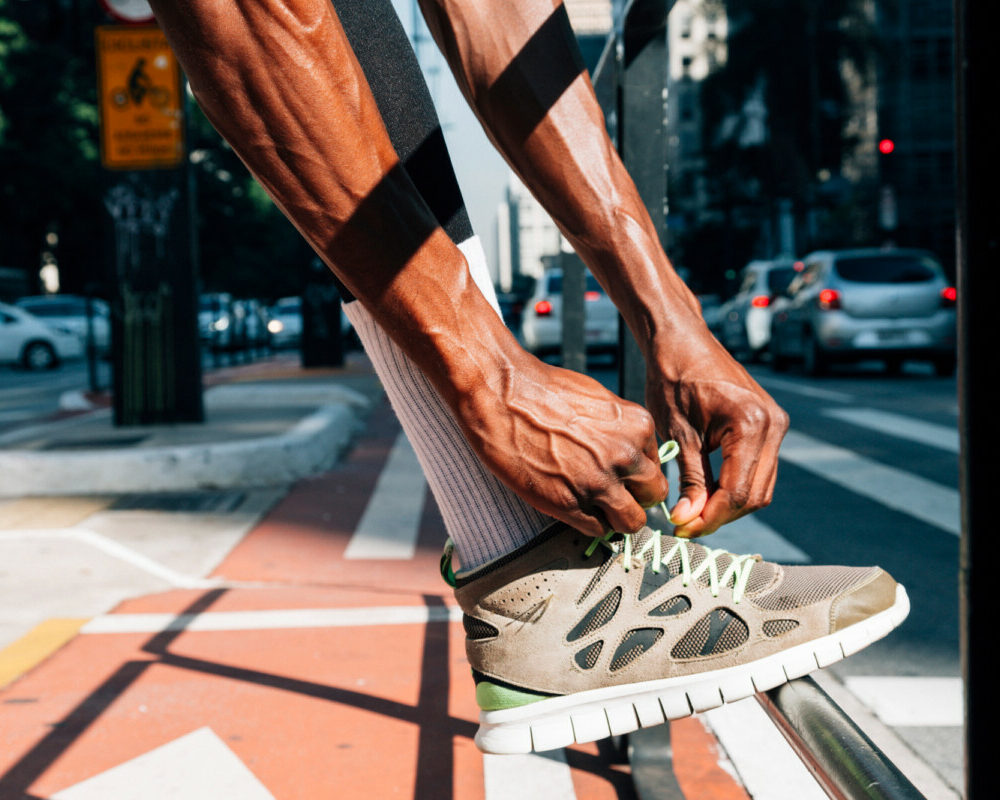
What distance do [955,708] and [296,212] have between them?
78.9 inches

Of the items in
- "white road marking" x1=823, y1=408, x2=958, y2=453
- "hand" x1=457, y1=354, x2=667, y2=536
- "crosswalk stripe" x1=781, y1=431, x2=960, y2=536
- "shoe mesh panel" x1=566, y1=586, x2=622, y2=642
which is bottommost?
"crosswalk stripe" x1=781, y1=431, x2=960, y2=536

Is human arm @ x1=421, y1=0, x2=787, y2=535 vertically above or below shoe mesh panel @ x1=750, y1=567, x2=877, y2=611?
above

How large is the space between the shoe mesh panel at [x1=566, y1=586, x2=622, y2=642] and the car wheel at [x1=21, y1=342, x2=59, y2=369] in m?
23.2

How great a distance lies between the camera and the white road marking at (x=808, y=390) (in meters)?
9.96

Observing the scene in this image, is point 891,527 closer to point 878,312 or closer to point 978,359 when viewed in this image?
point 978,359

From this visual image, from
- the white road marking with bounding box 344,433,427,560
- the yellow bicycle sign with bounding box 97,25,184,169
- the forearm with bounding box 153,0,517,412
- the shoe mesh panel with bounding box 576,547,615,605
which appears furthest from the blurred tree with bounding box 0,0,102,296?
the forearm with bounding box 153,0,517,412

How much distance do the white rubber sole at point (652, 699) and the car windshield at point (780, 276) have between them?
16754 millimetres

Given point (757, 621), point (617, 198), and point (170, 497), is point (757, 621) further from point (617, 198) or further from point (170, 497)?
point (170, 497)

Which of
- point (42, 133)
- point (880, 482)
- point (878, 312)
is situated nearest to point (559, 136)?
point (880, 482)

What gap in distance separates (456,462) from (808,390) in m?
10.2

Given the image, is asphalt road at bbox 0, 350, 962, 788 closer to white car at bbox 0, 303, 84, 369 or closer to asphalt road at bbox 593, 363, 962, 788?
asphalt road at bbox 593, 363, 962, 788

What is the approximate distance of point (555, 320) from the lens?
1521cm

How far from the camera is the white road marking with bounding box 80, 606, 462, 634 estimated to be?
2.97 metres

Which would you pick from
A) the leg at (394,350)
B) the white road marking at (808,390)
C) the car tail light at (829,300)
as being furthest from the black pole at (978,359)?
the car tail light at (829,300)
